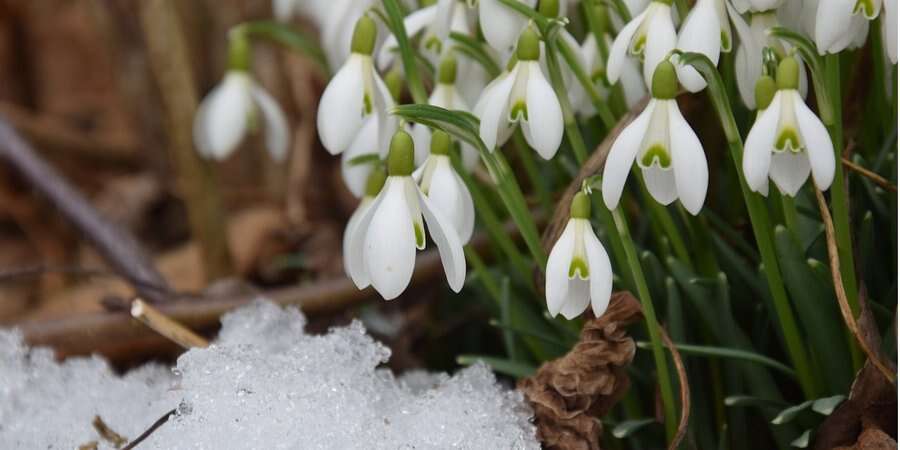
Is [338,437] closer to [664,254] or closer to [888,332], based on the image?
[664,254]

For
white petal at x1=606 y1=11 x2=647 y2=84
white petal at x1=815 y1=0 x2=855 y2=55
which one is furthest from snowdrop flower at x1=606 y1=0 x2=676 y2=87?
white petal at x1=815 y1=0 x2=855 y2=55

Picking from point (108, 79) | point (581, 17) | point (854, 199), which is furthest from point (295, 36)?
point (108, 79)

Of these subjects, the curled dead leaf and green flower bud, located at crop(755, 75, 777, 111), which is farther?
the curled dead leaf

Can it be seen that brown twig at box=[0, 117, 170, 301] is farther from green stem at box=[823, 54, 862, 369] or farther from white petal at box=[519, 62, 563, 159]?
green stem at box=[823, 54, 862, 369]

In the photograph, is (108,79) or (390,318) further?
(108,79)

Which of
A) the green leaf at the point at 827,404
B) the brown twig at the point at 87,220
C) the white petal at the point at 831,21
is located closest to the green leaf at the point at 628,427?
the green leaf at the point at 827,404

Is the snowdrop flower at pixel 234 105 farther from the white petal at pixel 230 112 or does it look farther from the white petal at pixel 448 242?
the white petal at pixel 448 242

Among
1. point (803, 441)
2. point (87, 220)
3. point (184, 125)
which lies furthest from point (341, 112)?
point (184, 125)
